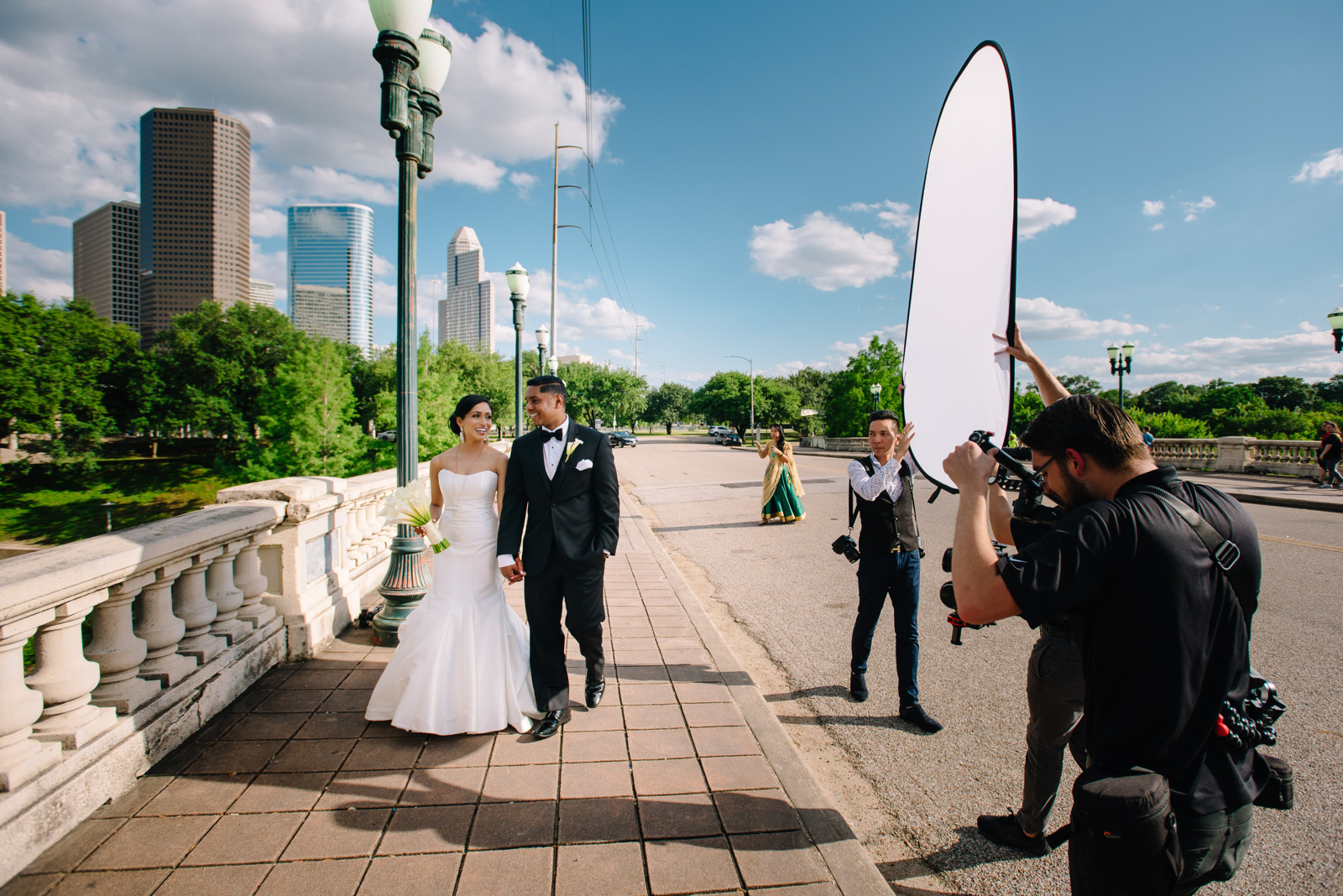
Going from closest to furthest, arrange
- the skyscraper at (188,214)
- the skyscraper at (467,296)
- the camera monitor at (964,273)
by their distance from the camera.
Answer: the camera monitor at (964,273), the skyscraper at (467,296), the skyscraper at (188,214)

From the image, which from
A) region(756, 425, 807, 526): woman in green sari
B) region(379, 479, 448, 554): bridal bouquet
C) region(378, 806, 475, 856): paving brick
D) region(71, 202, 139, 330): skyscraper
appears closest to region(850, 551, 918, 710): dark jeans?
region(378, 806, 475, 856): paving brick

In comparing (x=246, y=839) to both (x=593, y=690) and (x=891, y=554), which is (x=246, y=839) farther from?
(x=891, y=554)

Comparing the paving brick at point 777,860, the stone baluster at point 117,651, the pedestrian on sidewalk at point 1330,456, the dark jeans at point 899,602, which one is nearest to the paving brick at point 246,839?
the stone baluster at point 117,651

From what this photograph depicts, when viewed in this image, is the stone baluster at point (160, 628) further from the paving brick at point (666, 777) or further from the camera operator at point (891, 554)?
the camera operator at point (891, 554)

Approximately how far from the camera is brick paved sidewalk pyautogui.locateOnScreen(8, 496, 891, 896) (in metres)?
2.22

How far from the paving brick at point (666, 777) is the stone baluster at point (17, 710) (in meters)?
2.42

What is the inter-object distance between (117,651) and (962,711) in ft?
15.1

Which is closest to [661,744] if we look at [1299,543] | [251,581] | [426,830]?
[426,830]

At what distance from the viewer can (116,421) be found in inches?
2095

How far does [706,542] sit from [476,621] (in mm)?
6768

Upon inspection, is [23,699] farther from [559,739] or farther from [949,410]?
[949,410]

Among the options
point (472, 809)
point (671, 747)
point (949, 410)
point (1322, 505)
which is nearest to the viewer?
point (949, 410)

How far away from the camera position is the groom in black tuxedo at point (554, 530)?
3490 mm

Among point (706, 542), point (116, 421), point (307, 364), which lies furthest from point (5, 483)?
point (706, 542)
